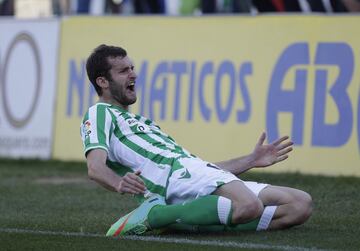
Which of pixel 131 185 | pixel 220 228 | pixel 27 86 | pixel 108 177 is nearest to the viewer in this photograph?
pixel 131 185

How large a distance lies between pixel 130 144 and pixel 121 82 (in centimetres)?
51

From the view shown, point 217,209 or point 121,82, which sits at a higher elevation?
point 121,82

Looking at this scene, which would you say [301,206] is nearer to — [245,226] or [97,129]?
[245,226]

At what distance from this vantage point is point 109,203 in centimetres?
1138

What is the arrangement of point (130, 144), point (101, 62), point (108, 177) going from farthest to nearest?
point (101, 62)
point (130, 144)
point (108, 177)

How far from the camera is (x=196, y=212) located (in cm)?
820

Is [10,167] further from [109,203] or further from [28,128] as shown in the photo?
[109,203]

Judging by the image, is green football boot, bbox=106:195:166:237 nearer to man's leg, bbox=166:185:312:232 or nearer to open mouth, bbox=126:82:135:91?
man's leg, bbox=166:185:312:232

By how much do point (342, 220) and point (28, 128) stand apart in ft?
24.2

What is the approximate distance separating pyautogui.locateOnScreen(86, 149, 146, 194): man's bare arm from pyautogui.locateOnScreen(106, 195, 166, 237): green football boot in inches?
15.2

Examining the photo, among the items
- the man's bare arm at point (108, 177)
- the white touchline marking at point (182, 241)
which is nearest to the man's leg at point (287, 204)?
the white touchline marking at point (182, 241)

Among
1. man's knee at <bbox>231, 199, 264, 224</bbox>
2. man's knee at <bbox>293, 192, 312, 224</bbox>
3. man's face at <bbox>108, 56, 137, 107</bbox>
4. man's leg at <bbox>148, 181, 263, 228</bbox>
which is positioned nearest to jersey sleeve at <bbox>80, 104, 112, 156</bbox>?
man's face at <bbox>108, 56, 137, 107</bbox>

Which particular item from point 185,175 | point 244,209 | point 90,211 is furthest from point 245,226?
point 90,211

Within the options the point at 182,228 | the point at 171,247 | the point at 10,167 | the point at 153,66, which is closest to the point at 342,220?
the point at 182,228
